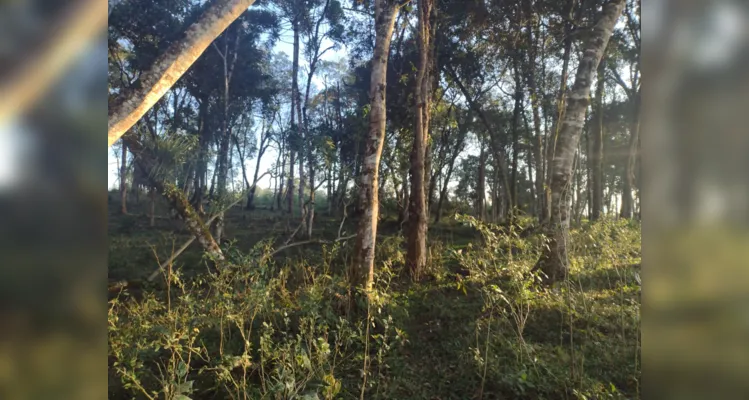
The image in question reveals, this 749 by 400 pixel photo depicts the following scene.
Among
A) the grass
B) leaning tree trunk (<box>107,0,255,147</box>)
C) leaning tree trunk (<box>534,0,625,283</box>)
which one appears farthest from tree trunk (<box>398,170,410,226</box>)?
leaning tree trunk (<box>107,0,255,147</box>)

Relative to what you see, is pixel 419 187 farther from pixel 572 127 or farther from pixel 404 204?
pixel 404 204

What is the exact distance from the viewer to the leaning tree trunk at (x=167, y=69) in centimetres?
185

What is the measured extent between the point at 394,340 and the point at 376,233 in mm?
3585

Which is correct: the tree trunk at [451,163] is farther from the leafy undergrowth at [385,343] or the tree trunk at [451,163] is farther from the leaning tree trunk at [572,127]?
the leafy undergrowth at [385,343]

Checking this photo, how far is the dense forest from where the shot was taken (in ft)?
8.38

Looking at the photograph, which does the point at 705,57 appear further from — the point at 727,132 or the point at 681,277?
the point at 681,277

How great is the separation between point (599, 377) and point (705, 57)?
2955 mm

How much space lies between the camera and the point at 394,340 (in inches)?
131

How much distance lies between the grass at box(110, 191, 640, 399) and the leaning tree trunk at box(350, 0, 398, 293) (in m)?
0.32

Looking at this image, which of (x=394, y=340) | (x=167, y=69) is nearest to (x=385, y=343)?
(x=394, y=340)

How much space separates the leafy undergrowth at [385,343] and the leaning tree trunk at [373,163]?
438mm

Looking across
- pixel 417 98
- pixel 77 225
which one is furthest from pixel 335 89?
pixel 77 225

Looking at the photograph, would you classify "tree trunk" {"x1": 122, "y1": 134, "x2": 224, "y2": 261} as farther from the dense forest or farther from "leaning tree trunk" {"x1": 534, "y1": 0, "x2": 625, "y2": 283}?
"leaning tree trunk" {"x1": 534, "y1": 0, "x2": 625, "y2": 283}

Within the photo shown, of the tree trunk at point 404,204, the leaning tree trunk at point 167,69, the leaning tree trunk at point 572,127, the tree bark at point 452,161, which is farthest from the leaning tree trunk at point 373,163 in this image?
the tree bark at point 452,161
